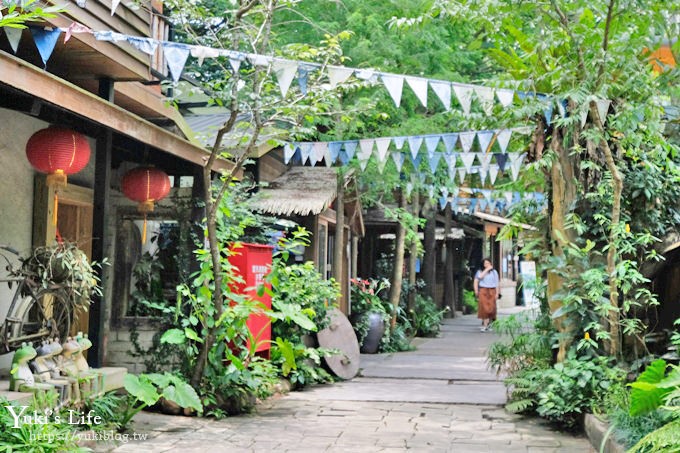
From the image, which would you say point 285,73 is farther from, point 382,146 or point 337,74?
point 382,146

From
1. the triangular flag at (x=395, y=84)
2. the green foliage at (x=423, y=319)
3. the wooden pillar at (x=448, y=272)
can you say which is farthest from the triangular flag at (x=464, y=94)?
the wooden pillar at (x=448, y=272)

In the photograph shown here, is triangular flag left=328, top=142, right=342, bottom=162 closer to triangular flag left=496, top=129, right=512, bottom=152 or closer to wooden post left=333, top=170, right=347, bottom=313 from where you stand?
wooden post left=333, top=170, right=347, bottom=313

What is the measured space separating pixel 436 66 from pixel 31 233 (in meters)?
8.14

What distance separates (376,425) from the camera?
829 centimetres

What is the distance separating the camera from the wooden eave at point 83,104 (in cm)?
557

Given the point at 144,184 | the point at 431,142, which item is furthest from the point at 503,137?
the point at 144,184

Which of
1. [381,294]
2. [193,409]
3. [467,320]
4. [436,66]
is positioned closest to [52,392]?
[193,409]

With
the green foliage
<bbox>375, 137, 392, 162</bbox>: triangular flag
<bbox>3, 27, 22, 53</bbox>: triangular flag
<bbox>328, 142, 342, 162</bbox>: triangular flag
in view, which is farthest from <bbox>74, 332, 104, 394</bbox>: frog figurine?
the green foliage

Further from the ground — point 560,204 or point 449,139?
point 449,139

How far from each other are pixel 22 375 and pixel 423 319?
1391cm

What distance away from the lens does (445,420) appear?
8656mm

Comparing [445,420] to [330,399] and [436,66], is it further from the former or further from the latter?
[436,66]

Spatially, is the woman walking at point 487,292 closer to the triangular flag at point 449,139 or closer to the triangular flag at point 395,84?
A: the triangular flag at point 449,139

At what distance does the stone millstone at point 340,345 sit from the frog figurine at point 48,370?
5343 mm
